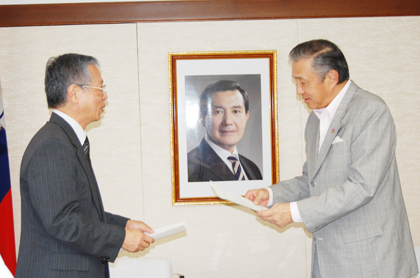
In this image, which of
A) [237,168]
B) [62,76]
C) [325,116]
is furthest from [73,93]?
[237,168]

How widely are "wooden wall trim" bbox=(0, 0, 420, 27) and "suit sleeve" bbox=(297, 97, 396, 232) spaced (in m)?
1.77

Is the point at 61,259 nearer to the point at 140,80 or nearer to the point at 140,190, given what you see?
the point at 140,190

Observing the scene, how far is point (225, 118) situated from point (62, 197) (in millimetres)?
1920

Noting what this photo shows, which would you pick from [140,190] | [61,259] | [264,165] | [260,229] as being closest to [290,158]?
[264,165]

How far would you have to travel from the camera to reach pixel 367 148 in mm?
1791

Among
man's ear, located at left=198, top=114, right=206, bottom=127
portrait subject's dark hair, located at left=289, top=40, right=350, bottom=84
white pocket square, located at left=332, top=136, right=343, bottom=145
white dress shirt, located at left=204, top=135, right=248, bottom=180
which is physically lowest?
white dress shirt, located at left=204, top=135, right=248, bottom=180

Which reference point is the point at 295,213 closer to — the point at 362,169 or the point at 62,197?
the point at 362,169

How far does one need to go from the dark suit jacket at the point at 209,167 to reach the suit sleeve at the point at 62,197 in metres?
1.62

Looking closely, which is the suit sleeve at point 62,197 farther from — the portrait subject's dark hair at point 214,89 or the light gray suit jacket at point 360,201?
the portrait subject's dark hair at point 214,89

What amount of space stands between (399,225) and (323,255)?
40cm

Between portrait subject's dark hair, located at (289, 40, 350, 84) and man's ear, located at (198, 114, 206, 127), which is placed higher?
portrait subject's dark hair, located at (289, 40, 350, 84)

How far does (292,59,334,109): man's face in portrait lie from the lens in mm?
2059

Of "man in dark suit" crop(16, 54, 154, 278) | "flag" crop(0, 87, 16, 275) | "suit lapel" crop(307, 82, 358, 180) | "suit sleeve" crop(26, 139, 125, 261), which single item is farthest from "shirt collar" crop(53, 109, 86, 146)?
"flag" crop(0, 87, 16, 275)

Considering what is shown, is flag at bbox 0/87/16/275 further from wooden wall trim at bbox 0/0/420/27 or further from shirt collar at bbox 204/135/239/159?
shirt collar at bbox 204/135/239/159
